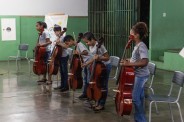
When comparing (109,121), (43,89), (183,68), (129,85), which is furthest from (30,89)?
(183,68)

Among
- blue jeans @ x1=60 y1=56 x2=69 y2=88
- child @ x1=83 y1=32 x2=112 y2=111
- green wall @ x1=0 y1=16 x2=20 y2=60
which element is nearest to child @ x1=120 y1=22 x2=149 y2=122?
child @ x1=83 y1=32 x2=112 y2=111

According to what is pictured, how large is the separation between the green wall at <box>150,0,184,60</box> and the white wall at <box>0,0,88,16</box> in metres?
3.85

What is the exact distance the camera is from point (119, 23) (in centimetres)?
1245

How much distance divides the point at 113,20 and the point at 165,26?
7.00ft

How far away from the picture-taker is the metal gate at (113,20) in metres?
12.0

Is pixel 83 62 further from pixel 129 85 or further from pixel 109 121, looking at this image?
pixel 129 85

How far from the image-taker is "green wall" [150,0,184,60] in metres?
11.1

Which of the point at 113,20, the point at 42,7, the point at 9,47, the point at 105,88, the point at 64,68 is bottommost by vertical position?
the point at 105,88

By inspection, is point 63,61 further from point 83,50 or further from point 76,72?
point 83,50

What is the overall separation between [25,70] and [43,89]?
305 cm

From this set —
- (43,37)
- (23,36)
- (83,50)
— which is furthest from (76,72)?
(23,36)

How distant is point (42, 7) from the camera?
1338cm

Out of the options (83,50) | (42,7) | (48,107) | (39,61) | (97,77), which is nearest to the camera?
A: (97,77)

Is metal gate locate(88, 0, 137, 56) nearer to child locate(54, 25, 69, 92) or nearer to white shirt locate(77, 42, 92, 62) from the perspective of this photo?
child locate(54, 25, 69, 92)
